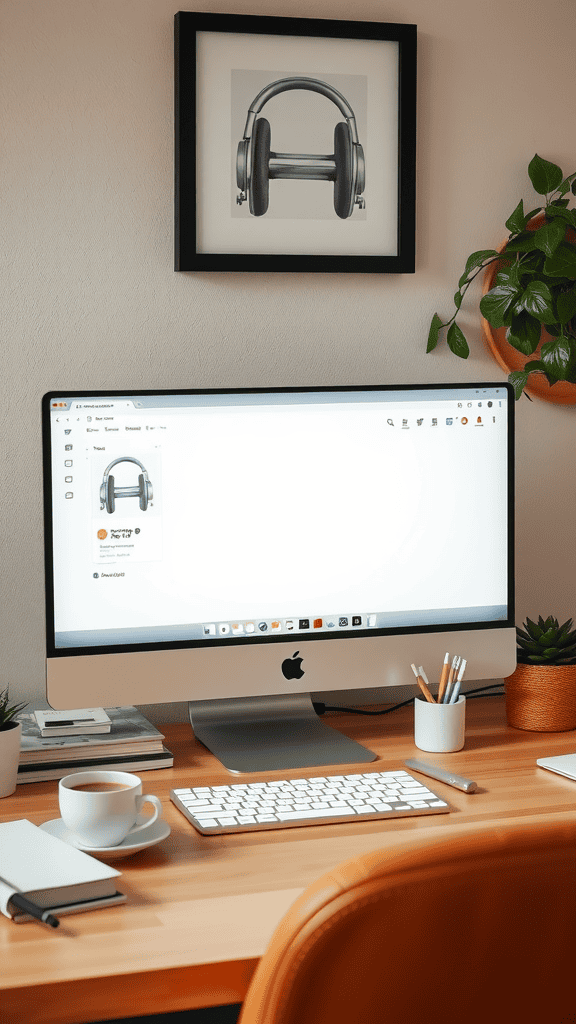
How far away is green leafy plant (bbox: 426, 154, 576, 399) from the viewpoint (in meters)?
1.69

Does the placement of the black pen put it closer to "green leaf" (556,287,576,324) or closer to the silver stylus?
the silver stylus

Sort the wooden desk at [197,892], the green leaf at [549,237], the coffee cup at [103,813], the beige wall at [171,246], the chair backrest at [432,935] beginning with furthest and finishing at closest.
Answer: the green leaf at [549,237] → the beige wall at [171,246] → the coffee cup at [103,813] → the wooden desk at [197,892] → the chair backrest at [432,935]

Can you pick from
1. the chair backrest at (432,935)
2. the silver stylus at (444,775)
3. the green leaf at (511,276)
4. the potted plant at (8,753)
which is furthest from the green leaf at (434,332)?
the chair backrest at (432,935)

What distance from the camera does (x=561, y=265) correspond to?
5.51ft

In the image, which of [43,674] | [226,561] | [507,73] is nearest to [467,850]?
[226,561]

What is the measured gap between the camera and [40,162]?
1.53 metres

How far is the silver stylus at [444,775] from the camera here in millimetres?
1279

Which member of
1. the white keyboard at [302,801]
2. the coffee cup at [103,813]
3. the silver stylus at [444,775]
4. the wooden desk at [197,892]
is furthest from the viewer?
the silver stylus at [444,775]

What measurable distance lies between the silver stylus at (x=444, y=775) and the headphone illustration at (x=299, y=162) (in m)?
0.85

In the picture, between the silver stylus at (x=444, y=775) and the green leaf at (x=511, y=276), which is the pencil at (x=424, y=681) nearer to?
the silver stylus at (x=444, y=775)

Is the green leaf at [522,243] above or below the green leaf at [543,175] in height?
below

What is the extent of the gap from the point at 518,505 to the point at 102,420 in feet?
2.54

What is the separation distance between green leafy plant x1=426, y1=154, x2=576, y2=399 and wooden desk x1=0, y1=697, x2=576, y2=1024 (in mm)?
613

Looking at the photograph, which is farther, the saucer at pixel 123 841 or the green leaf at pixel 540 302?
the green leaf at pixel 540 302
